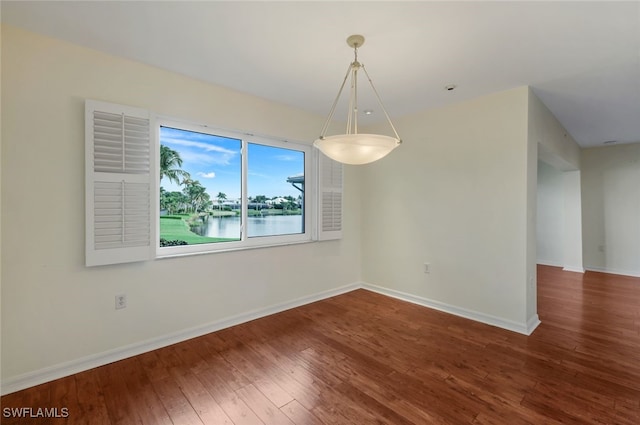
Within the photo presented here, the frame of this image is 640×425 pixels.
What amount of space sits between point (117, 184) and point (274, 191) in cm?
169

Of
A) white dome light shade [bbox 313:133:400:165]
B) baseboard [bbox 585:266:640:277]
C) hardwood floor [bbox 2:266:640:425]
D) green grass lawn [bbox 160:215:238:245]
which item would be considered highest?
white dome light shade [bbox 313:133:400:165]

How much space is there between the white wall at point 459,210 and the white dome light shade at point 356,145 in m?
1.83

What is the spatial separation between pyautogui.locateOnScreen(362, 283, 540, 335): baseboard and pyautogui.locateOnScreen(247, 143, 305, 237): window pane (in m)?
1.63

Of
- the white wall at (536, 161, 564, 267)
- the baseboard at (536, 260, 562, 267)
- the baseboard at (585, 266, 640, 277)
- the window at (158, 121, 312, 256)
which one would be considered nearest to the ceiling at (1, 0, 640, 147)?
the window at (158, 121, 312, 256)

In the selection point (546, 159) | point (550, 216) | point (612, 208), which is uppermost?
point (546, 159)

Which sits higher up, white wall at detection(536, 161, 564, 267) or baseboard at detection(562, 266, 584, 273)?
white wall at detection(536, 161, 564, 267)

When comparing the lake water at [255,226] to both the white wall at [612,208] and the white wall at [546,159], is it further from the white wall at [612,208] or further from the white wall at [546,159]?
the white wall at [612,208]

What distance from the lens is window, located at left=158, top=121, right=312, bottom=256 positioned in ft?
9.20

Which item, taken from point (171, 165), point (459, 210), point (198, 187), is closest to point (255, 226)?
point (198, 187)

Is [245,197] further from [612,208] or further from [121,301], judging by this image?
[612,208]

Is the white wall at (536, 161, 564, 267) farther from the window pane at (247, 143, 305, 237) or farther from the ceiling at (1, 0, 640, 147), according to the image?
the window pane at (247, 143, 305, 237)

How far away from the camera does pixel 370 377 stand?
2.18m

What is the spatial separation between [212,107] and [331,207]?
6.48 feet

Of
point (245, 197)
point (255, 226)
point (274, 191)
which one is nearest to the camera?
point (245, 197)
